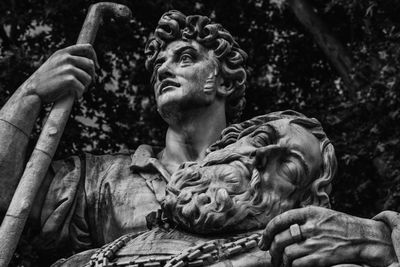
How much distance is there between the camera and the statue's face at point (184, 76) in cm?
768

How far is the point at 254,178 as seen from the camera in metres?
6.40

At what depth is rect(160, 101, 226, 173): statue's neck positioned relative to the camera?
7828mm

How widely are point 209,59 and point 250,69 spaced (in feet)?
19.9

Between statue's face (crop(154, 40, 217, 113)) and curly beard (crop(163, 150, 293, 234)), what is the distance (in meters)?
1.20

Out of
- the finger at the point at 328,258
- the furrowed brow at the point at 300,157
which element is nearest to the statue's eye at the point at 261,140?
the furrowed brow at the point at 300,157

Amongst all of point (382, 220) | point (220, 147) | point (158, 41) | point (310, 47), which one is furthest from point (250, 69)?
point (382, 220)

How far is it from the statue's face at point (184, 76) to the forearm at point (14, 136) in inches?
26.6

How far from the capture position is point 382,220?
18.9 ft

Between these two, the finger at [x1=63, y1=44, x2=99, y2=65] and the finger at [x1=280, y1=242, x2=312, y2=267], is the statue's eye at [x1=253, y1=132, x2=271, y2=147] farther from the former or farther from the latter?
the finger at [x1=63, y1=44, x2=99, y2=65]

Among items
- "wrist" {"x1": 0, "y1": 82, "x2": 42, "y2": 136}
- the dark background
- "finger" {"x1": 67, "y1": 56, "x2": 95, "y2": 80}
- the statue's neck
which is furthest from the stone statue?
the dark background

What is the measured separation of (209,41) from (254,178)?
1683mm

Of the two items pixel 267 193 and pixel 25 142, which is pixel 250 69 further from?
pixel 267 193

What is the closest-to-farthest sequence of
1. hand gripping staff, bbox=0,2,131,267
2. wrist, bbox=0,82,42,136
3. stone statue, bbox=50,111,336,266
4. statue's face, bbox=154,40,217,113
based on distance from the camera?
1. stone statue, bbox=50,111,336,266
2. hand gripping staff, bbox=0,2,131,267
3. wrist, bbox=0,82,42,136
4. statue's face, bbox=154,40,217,113

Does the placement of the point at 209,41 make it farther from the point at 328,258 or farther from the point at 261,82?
the point at 261,82
